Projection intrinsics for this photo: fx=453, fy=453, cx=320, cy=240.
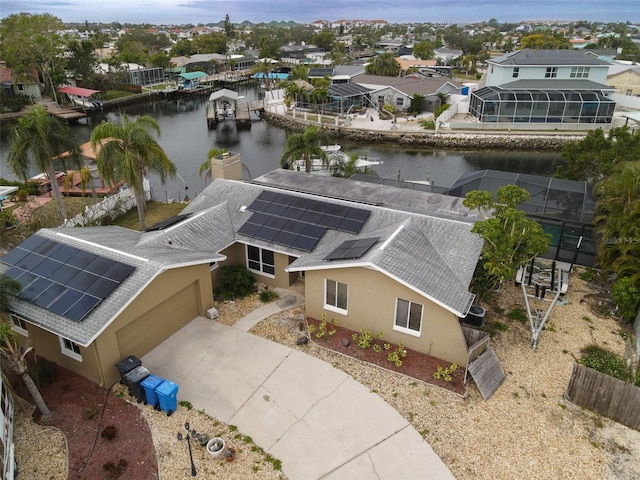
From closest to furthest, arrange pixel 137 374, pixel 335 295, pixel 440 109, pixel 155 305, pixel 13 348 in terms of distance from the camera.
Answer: pixel 13 348 → pixel 137 374 → pixel 155 305 → pixel 335 295 → pixel 440 109

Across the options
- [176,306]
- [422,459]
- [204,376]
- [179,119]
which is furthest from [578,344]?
[179,119]

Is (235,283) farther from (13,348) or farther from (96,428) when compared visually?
(13,348)

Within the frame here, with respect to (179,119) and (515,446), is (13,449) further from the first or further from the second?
(179,119)

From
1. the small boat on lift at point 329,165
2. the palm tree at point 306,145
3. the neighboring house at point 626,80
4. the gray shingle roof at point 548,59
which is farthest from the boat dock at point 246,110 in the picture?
the neighboring house at point 626,80

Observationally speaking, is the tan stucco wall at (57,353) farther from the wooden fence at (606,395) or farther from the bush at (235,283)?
the wooden fence at (606,395)

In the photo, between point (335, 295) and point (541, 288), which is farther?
point (541, 288)

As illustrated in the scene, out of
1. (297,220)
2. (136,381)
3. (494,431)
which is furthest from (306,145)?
(494,431)
